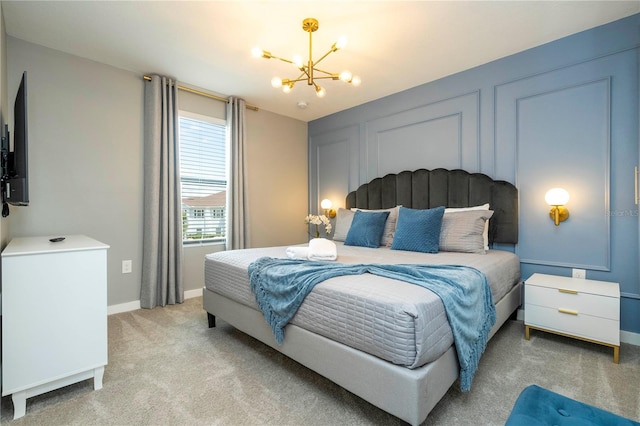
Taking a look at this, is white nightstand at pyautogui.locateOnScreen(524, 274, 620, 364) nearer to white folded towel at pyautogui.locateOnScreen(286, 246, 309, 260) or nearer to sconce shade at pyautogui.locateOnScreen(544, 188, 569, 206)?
sconce shade at pyautogui.locateOnScreen(544, 188, 569, 206)

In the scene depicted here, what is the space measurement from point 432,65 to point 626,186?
6.36ft

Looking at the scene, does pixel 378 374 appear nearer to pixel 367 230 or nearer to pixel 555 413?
pixel 555 413

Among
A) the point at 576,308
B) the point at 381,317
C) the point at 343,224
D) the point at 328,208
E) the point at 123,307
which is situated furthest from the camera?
the point at 328,208

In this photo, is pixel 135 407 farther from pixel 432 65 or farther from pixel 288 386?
pixel 432 65

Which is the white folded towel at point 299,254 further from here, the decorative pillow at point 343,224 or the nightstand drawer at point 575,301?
the nightstand drawer at point 575,301

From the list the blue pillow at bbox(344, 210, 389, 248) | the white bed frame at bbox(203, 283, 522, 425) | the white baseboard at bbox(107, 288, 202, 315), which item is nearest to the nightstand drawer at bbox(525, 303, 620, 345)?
the white bed frame at bbox(203, 283, 522, 425)

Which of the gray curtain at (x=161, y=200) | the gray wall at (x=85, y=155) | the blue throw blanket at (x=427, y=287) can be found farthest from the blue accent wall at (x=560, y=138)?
the gray wall at (x=85, y=155)

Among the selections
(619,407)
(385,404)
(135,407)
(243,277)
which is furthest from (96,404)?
(619,407)

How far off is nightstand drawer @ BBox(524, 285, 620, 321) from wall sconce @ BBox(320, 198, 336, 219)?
2613 mm

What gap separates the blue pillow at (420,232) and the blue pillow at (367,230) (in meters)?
0.22

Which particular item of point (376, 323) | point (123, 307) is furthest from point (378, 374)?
point (123, 307)

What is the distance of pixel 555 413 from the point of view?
40.2 inches

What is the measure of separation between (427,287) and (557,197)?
1.83m

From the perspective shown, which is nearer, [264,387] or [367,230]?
[264,387]
